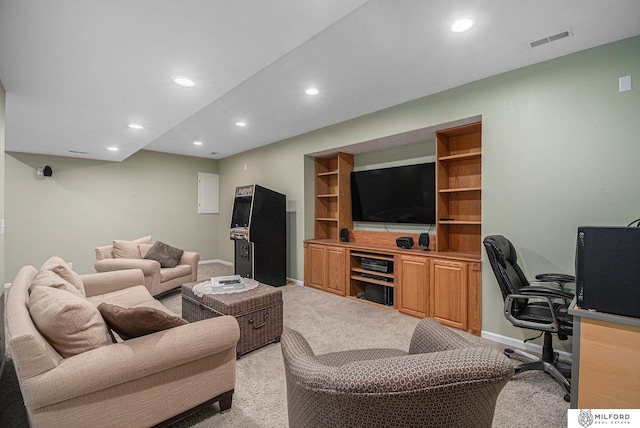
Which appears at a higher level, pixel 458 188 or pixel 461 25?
pixel 461 25

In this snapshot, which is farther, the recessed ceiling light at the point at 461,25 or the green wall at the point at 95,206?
the green wall at the point at 95,206

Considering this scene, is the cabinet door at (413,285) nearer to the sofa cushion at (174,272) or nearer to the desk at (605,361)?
the desk at (605,361)

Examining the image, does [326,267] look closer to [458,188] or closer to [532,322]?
[458,188]

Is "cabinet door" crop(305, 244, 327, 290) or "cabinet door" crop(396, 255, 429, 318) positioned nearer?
"cabinet door" crop(396, 255, 429, 318)

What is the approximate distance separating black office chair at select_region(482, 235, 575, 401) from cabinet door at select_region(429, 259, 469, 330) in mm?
620

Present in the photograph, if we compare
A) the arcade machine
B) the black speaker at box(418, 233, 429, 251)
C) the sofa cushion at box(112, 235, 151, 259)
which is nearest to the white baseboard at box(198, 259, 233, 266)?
the arcade machine

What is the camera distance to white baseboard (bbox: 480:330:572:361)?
2.45 m

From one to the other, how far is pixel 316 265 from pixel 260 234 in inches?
40.2

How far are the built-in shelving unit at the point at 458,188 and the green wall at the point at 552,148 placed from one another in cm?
40

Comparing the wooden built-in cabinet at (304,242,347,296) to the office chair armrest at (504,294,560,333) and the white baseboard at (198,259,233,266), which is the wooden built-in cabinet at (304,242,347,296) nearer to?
the office chair armrest at (504,294,560,333)

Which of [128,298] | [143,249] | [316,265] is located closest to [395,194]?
[316,265]

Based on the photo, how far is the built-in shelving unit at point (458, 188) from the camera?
335 cm

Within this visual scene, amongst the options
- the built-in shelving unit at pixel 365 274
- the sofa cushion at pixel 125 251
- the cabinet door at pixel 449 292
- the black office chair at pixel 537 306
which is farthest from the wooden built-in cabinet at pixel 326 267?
the sofa cushion at pixel 125 251

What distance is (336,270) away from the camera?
4.36 m
